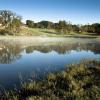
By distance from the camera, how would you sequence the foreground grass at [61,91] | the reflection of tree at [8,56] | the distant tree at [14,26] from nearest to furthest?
the foreground grass at [61,91], the reflection of tree at [8,56], the distant tree at [14,26]

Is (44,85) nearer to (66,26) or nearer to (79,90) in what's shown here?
(79,90)

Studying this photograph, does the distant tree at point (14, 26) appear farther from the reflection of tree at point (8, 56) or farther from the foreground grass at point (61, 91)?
the foreground grass at point (61, 91)

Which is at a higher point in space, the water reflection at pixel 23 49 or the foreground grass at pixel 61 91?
the foreground grass at pixel 61 91


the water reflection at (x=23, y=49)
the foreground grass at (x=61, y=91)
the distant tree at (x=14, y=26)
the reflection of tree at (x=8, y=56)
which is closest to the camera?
the foreground grass at (x=61, y=91)

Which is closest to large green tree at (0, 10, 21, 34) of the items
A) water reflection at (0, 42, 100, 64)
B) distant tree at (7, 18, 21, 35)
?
distant tree at (7, 18, 21, 35)

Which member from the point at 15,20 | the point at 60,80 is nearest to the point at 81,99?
the point at 60,80

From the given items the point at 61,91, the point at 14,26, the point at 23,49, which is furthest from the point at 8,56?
the point at 14,26

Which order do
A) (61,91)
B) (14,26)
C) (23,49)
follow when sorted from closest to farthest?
1. (61,91)
2. (23,49)
3. (14,26)

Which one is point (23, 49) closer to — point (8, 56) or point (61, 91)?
point (8, 56)

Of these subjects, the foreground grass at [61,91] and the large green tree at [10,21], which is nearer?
the foreground grass at [61,91]

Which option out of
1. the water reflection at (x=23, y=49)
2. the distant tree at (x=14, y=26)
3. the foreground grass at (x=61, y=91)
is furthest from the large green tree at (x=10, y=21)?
the foreground grass at (x=61, y=91)

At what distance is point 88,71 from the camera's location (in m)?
21.7

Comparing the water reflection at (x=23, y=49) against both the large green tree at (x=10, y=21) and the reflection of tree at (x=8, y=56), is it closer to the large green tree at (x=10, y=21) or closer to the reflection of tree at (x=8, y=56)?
the reflection of tree at (x=8, y=56)

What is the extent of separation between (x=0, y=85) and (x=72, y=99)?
670 cm
